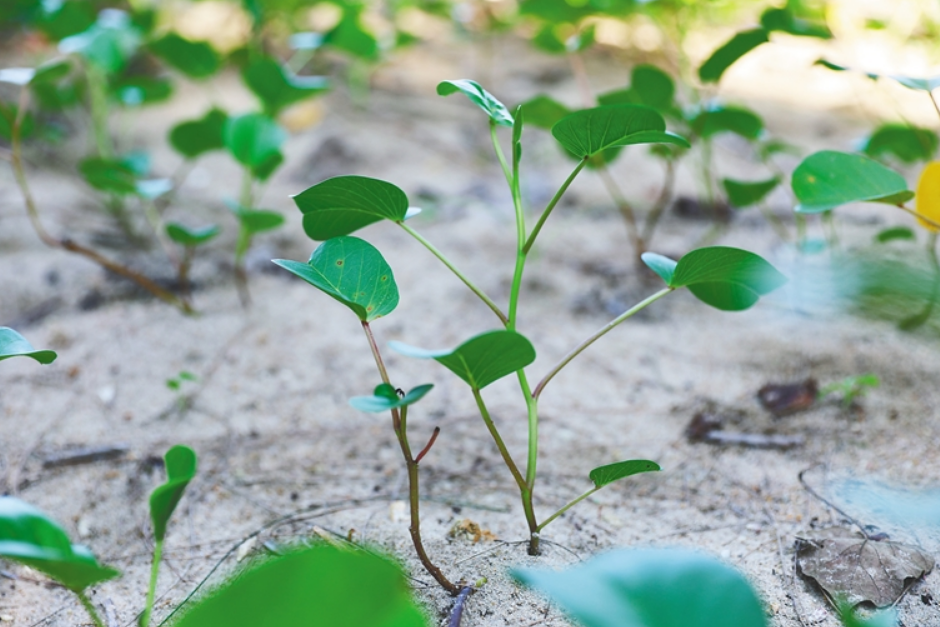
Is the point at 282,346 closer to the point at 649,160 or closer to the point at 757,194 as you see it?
the point at 757,194

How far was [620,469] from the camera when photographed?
68 centimetres

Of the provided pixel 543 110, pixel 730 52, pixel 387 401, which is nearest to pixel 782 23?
pixel 730 52

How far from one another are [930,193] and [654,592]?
2.60ft

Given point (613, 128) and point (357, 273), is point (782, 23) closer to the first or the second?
point (613, 128)

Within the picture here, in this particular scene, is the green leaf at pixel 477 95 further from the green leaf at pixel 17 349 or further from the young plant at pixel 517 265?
the green leaf at pixel 17 349

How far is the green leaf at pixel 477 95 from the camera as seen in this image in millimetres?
687

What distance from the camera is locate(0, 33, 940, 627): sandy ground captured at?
0.82 meters

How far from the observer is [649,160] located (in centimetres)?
199

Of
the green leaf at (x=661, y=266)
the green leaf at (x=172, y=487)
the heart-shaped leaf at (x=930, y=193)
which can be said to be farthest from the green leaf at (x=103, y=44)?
the heart-shaped leaf at (x=930, y=193)

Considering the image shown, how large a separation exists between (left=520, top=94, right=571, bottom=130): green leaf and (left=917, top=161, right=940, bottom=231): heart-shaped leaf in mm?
588

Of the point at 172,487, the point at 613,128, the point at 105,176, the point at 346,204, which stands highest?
the point at 613,128

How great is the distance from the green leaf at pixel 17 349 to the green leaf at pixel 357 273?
257 mm

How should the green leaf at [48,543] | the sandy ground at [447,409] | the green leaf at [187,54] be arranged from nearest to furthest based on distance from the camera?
the green leaf at [48,543]
the sandy ground at [447,409]
the green leaf at [187,54]

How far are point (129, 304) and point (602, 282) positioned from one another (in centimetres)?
99
